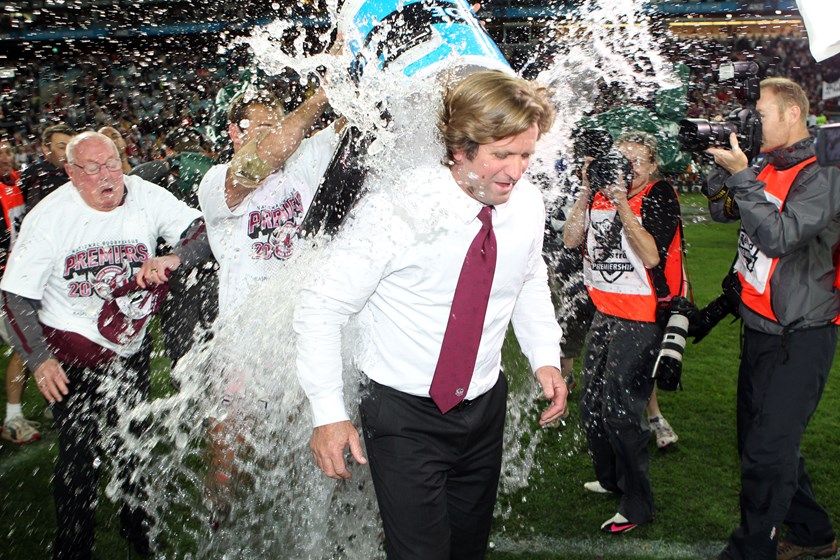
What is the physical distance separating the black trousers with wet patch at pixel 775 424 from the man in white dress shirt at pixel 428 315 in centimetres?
127

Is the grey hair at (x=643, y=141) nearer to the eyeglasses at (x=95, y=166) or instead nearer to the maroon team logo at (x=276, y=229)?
the maroon team logo at (x=276, y=229)

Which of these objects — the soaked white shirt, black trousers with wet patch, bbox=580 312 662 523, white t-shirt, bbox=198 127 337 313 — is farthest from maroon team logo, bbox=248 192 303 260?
black trousers with wet patch, bbox=580 312 662 523

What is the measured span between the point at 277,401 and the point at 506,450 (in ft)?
5.50

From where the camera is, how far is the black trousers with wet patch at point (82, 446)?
323cm

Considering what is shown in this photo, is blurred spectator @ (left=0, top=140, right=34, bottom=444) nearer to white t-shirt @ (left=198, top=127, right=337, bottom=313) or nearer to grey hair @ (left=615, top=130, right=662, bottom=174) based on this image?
white t-shirt @ (left=198, top=127, right=337, bottom=313)

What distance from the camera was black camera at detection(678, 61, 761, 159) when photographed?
10.1 feet

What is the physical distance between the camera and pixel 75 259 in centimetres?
341

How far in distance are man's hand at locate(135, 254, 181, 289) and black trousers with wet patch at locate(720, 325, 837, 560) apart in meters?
2.63

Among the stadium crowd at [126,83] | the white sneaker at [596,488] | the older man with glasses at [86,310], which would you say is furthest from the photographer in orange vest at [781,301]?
the stadium crowd at [126,83]

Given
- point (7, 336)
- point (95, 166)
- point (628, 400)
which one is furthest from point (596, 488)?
point (7, 336)

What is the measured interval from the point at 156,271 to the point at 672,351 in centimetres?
240

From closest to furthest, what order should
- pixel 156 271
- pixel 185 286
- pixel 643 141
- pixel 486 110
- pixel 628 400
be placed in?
pixel 486 110 → pixel 156 271 → pixel 628 400 → pixel 643 141 → pixel 185 286

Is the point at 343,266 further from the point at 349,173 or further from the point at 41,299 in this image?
the point at 41,299

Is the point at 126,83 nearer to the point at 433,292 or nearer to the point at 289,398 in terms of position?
the point at 289,398
